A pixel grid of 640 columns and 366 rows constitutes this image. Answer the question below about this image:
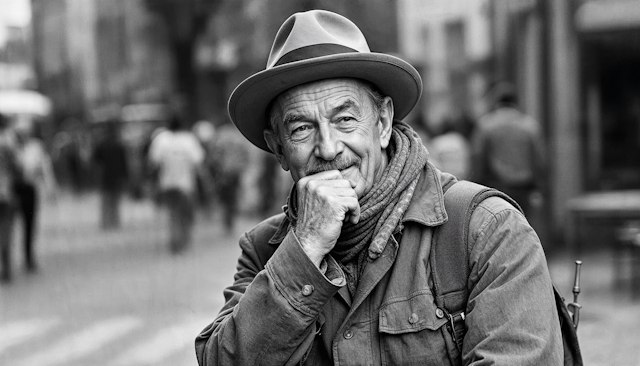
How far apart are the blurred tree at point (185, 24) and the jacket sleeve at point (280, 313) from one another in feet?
79.3

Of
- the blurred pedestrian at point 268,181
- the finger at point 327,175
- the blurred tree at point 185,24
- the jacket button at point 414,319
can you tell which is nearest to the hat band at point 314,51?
the finger at point 327,175


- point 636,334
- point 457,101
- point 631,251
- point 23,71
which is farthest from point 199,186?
point 23,71

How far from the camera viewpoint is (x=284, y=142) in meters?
2.52

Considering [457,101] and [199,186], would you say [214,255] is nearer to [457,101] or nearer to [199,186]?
[199,186]

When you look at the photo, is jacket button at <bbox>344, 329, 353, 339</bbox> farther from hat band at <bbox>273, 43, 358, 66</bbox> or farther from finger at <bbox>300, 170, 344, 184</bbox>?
hat band at <bbox>273, 43, 358, 66</bbox>

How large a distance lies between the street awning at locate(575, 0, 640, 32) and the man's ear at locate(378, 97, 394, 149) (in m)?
9.73

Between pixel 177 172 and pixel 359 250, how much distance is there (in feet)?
36.0

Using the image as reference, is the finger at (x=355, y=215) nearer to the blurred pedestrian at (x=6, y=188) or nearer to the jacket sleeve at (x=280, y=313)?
the jacket sleeve at (x=280, y=313)

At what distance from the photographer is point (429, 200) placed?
7.82 ft

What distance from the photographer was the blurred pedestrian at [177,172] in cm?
1305

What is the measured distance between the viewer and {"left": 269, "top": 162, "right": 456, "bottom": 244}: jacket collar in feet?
7.63

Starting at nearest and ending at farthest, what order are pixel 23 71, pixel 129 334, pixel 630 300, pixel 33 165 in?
pixel 129 334 < pixel 630 300 < pixel 33 165 < pixel 23 71

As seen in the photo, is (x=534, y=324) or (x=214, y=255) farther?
(x=214, y=255)

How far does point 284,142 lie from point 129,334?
578cm
